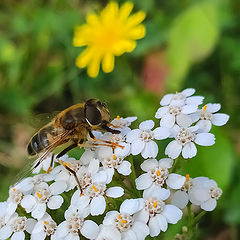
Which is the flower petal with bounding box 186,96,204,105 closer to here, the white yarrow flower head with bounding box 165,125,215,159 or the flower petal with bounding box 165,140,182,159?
the white yarrow flower head with bounding box 165,125,215,159

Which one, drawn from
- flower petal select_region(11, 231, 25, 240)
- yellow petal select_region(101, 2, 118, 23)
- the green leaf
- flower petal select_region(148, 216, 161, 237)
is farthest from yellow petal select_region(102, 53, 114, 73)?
→ flower petal select_region(148, 216, 161, 237)

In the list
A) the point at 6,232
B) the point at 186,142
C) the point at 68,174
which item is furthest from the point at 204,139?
the point at 6,232

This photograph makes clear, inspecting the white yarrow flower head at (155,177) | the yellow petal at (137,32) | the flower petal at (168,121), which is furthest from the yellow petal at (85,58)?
the white yarrow flower head at (155,177)

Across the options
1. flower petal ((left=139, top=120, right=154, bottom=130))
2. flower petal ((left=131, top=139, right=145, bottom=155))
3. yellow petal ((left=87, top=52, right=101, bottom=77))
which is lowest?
flower petal ((left=131, top=139, right=145, bottom=155))

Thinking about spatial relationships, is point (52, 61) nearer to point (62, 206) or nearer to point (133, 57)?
point (133, 57)

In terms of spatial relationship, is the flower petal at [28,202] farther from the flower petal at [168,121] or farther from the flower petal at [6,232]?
the flower petal at [168,121]

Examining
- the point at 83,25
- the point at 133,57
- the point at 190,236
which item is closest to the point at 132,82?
the point at 133,57
